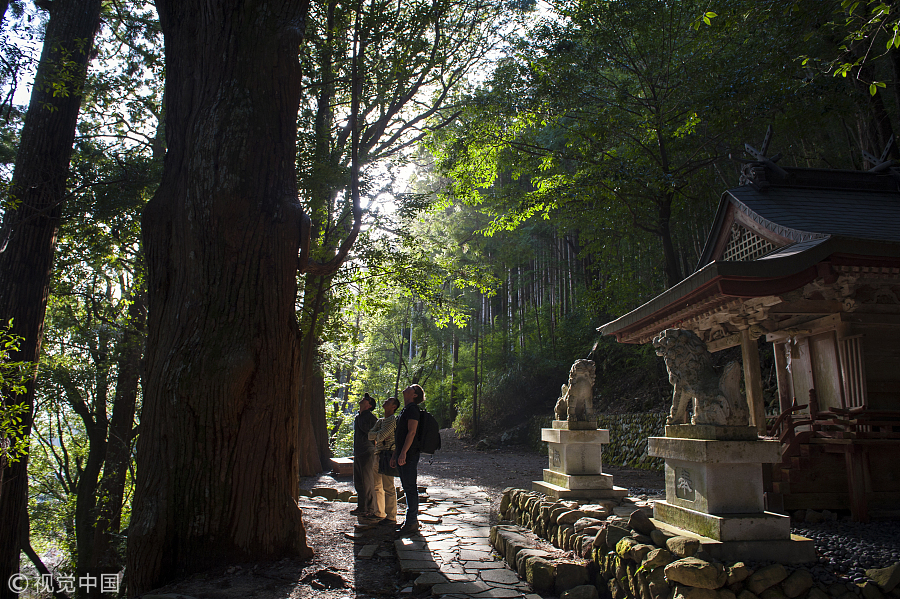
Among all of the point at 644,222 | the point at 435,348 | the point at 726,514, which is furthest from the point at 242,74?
the point at 435,348

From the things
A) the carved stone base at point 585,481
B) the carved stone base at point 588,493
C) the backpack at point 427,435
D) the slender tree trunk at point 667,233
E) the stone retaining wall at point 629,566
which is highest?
the slender tree trunk at point 667,233

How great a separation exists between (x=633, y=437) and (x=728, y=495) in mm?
9882

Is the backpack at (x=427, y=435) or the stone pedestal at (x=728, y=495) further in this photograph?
the backpack at (x=427, y=435)

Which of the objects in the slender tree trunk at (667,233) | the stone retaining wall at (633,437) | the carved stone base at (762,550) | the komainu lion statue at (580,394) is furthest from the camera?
the stone retaining wall at (633,437)

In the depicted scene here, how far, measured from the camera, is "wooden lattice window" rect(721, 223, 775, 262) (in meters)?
6.65

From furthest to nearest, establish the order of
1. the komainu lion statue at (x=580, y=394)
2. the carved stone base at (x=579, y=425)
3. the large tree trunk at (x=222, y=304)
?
the komainu lion statue at (x=580, y=394) < the carved stone base at (x=579, y=425) < the large tree trunk at (x=222, y=304)

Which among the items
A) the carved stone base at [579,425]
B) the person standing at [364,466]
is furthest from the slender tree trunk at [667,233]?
the person standing at [364,466]

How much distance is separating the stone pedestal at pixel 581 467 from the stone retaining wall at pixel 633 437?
596 cm

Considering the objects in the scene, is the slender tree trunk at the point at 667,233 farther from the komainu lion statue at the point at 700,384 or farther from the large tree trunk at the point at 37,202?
the large tree trunk at the point at 37,202

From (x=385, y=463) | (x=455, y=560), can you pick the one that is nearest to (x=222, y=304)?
(x=385, y=463)

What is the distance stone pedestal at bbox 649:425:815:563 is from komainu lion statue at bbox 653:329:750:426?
0.11 metres

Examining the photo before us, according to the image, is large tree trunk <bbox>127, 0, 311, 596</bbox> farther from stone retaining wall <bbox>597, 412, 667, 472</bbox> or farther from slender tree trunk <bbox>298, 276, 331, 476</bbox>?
stone retaining wall <bbox>597, 412, 667, 472</bbox>

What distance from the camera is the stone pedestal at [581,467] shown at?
6.09 metres

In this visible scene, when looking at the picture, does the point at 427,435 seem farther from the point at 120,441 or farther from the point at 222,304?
the point at 120,441
